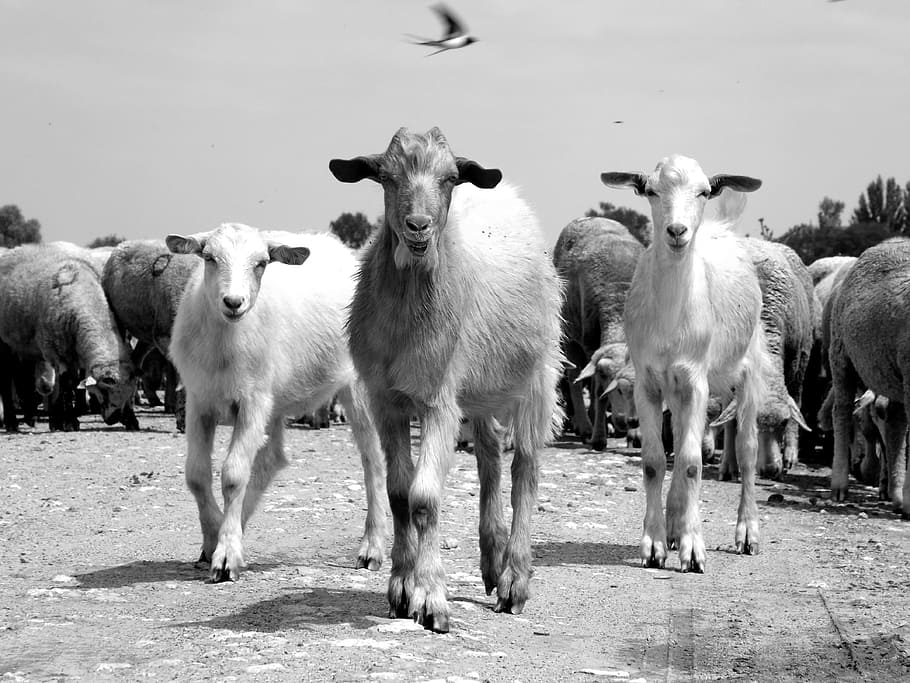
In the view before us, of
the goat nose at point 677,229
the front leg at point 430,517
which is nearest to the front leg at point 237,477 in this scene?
the front leg at point 430,517

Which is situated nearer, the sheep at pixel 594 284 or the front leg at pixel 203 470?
the front leg at pixel 203 470

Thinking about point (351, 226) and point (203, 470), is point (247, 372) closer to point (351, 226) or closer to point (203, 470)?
point (203, 470)

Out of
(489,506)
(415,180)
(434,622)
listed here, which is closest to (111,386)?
(489,506)

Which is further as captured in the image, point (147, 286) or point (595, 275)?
point (595, 275)

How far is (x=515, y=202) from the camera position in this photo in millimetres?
8281

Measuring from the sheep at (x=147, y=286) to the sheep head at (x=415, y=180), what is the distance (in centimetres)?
1142

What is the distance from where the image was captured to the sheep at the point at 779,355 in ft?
45.0

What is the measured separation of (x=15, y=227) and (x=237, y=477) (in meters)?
44.5

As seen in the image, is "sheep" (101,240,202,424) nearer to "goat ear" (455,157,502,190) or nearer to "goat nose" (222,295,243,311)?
"goat nose" (222,295,243,311)

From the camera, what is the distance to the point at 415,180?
6.80 meters

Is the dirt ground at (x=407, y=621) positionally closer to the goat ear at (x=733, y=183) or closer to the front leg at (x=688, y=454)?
the front leg at (x=688, y=454)

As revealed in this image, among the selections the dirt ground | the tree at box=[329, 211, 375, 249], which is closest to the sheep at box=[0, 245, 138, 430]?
the dirt ground

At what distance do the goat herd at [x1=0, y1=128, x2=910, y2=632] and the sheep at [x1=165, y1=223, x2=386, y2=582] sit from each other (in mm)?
14

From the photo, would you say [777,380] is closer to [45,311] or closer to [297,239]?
[297,239]
